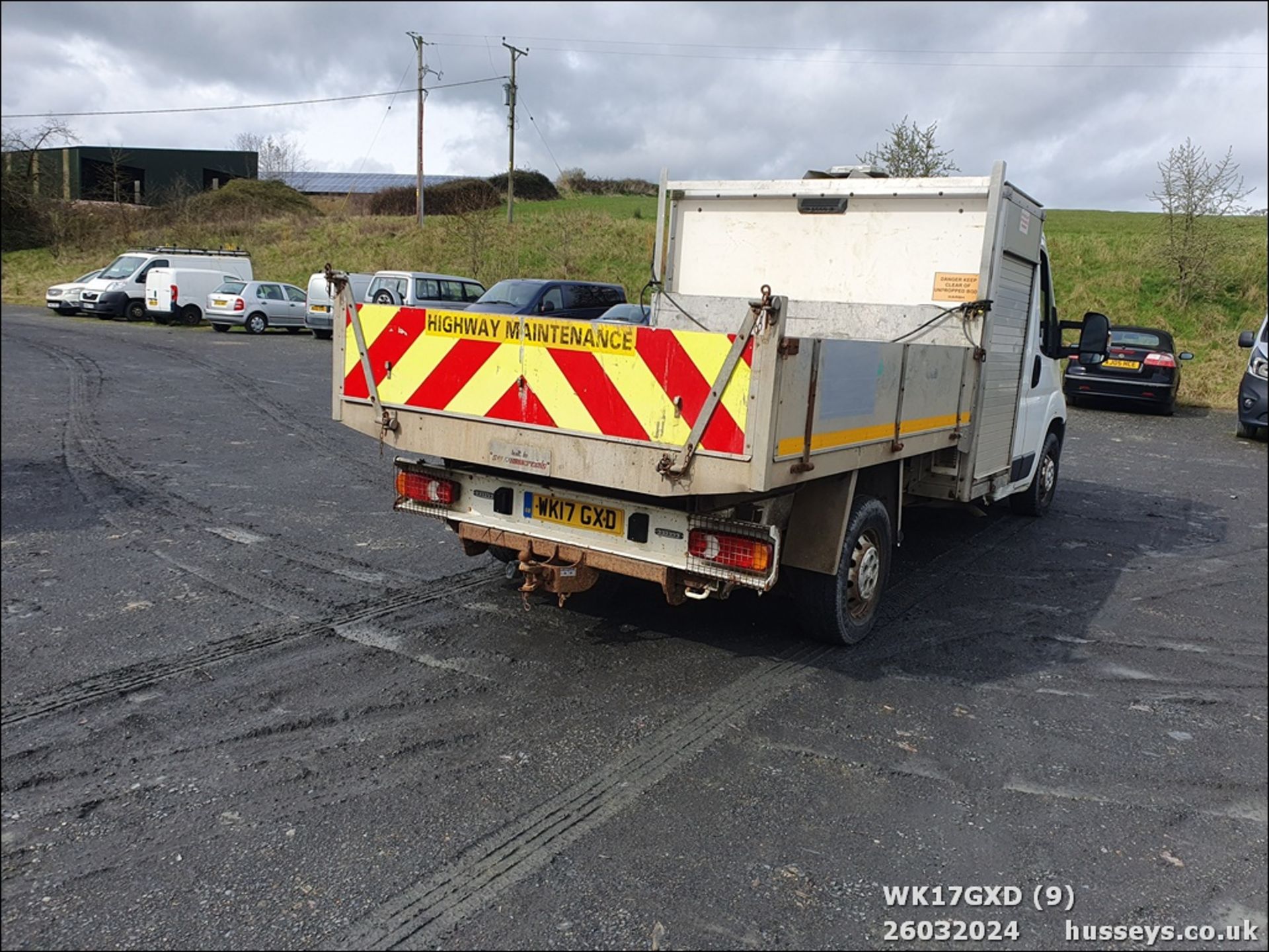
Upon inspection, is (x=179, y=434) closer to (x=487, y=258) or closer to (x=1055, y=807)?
(x=1055, y=807)

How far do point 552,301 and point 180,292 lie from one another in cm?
1199

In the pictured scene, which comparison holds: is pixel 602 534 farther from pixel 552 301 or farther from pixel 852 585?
pixel 552 301

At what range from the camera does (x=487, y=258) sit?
3594 centimetres

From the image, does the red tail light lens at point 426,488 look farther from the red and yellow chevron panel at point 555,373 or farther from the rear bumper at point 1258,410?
the rear bumper at point 1258,410

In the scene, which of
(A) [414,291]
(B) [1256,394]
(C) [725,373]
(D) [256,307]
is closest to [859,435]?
(C) [725,373]

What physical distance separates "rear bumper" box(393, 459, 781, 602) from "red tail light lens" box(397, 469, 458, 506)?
0.09ft

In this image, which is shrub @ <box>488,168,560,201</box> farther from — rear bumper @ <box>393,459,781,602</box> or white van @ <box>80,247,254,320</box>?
rear bumper @ <box>393,459,781,602</box>

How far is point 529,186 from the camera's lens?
53438mm

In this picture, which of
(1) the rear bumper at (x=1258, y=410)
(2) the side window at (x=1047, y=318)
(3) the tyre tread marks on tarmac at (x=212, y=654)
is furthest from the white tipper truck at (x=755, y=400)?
(1) the rear bumper at (x=1258, y=410)

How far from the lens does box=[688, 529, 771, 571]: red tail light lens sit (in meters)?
4.12

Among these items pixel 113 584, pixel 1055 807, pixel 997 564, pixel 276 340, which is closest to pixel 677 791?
pixel 1055 807

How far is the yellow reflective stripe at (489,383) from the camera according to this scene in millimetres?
4312

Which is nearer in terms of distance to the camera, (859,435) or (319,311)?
(859,435)

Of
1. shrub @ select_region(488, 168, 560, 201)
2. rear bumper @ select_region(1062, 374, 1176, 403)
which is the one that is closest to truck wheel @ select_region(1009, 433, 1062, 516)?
rear bumper @ select_region(1062, 374, 1176, 403)
